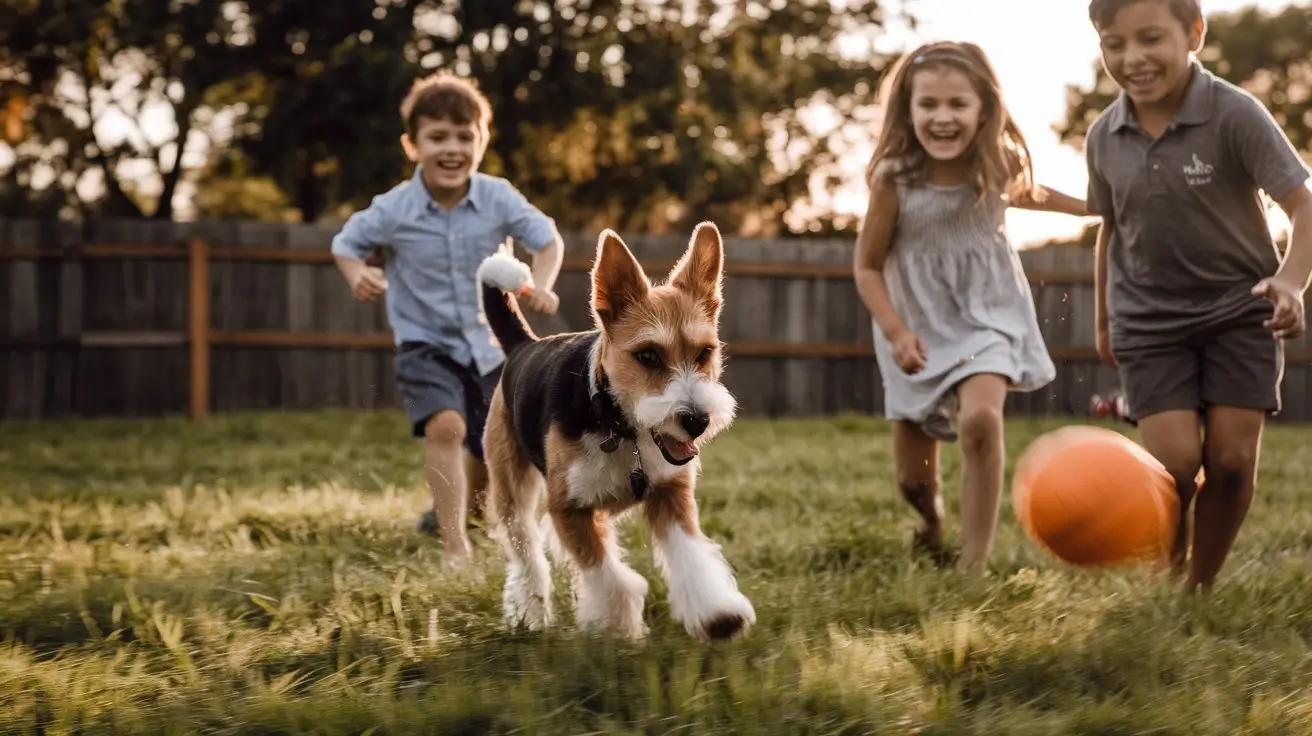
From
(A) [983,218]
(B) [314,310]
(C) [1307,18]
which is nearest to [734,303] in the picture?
(B) [314,310]

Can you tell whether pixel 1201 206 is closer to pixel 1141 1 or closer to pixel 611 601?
pixel 1141 1

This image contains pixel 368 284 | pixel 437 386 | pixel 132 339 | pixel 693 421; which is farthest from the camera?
pixel 132 339

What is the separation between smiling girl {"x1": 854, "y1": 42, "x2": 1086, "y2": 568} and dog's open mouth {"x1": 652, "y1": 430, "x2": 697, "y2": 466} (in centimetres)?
177

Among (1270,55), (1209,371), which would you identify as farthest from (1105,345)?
(1270,55)

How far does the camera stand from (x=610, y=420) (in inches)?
147

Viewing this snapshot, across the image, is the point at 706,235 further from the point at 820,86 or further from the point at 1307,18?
the point at 1307,18

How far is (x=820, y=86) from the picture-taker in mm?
25750

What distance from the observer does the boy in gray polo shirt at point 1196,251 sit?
454cm

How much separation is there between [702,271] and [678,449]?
21.3 inches

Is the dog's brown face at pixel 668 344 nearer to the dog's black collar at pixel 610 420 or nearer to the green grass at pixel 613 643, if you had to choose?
the dog's black collar at pixel 610 420

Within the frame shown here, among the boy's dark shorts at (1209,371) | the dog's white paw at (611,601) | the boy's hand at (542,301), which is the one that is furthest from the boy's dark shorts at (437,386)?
the boy's dark shorts at (1209,371)

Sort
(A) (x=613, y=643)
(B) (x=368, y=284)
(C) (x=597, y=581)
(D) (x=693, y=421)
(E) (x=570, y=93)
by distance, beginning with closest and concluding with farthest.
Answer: (D) (x=693, y=421) < (A) (x=613, y=643) < (C) (x=597, y=581) < (B) (x=368, y=284) < (E) (x=570, y=93)

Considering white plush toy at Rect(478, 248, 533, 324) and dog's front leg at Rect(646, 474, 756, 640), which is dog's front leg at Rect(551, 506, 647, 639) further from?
white plush toy at Rect(478, 248, 533, 324)

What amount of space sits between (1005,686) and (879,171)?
258 centimetres
